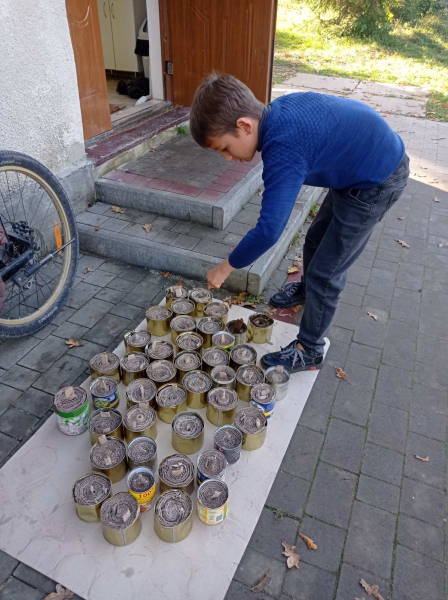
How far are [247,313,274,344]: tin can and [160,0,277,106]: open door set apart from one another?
3.84m

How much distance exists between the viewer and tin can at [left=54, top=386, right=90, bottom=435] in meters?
2.48

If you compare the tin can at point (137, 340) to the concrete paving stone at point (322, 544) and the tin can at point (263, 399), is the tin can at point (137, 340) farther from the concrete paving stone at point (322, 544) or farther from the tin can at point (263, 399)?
the concrete paving stone at point (322, 544)

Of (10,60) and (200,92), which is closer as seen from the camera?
(200,92)

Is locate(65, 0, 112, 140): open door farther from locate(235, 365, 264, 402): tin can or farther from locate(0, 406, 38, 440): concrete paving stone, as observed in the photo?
locate(235, 365, 264, 402): tin can

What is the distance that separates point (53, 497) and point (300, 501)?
1.29 meters

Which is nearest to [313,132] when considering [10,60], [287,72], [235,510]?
[235,510]

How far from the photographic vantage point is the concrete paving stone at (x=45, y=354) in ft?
9.95

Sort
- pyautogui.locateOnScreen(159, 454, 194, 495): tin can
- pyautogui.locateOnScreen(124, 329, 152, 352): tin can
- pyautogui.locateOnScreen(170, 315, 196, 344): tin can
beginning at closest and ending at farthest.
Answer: pyautogui.locateOnScreen(159, 454, 194, 495): tin can, pyautogui.locateOnScreen(124, 329, 152, 352): tin can, pyautogui.locateOnScreen(170, 315, 196, 344): tin can

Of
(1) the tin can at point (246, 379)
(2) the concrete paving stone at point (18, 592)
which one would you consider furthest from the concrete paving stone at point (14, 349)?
(1) the tin can at point (246, 379)

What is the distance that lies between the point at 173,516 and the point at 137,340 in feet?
4.01

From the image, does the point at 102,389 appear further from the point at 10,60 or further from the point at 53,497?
the point at 10,60

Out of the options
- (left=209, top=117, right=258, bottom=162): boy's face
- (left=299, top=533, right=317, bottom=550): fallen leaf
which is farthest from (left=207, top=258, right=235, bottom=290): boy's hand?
(left=299, top=533, right=317, bottom=550): fallen leaf

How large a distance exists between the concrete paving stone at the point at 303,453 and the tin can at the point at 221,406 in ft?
1.28

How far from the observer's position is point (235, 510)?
2.26 m
